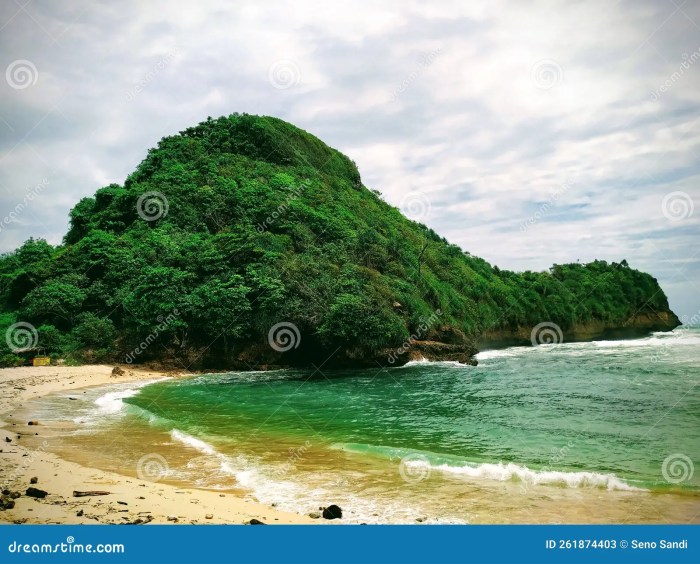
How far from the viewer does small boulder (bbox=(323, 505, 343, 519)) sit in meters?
7.67

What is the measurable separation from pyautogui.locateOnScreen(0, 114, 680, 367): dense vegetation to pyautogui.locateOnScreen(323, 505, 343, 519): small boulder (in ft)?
91.2

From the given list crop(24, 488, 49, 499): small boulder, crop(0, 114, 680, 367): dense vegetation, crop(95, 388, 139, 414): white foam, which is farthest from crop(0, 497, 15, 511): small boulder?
crop(0, 114, 680, 367): dense vegetation

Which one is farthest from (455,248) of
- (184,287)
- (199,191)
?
(184,287)

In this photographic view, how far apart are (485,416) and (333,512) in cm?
1112

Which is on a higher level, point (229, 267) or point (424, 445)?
point (229, 267)

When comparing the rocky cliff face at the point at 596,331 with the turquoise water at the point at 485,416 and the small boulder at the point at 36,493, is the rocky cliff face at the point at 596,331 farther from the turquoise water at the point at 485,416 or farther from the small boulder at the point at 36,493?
the small boulder at the point at 36,493

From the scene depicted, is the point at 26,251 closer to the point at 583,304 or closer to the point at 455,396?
the point at 455,396

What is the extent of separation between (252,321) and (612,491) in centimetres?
2995

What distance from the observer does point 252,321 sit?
120 feet

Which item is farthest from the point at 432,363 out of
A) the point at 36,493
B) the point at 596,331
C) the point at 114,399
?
the point at 596,331

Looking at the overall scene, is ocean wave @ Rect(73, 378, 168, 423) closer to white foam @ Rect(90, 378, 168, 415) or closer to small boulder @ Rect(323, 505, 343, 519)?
white foam @ Rect(90, 378, 168, 415)

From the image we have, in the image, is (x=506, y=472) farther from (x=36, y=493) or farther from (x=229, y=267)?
(x=229, y=267)

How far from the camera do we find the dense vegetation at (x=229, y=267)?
3591cm

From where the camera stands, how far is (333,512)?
770 centimetres
